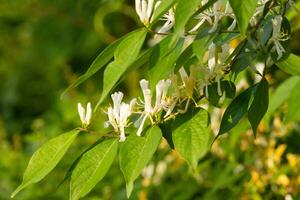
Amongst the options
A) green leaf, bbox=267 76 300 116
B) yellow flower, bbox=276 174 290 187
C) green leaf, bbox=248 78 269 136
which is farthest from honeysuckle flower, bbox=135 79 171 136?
yellow flower, bbox=276 174 290 187

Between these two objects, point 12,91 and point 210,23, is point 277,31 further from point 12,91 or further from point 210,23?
point 12,91

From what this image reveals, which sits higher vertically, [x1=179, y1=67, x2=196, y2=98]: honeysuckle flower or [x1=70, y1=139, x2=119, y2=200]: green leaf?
[x1=179, y1=67, x2=196, y2=98]: honeysuckle flower

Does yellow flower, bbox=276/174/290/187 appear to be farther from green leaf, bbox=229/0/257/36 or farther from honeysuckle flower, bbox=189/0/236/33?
green leaf, bbox=229/0/257/36

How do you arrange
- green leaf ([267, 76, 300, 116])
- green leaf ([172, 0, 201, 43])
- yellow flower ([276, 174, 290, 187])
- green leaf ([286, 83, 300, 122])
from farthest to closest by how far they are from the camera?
1. yellow flower ([276, 174, 290, 187])
2. green leaf ([267, 76, 300, 116])
3. green leaf ([286, 83, 300, 122])
4. green leaf ([172, 0, 201, 43])

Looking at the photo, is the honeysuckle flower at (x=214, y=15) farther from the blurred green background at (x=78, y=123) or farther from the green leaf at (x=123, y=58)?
the blurred green background at (x=78, y=123)

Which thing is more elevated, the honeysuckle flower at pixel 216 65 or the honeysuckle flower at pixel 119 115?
the honeysuckle flower at pixel 216 65

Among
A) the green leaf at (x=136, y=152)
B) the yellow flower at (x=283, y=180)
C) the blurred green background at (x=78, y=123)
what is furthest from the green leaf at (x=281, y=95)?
the green leaf at (x=136, y=152)

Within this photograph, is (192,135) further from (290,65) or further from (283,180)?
(283,180)

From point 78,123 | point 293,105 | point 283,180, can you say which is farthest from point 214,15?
point 78,123
